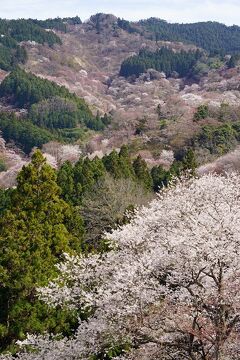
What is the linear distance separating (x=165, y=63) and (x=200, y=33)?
204ft

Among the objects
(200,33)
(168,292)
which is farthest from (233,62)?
(168,292)

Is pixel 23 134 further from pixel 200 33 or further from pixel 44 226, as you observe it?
pixel 200 33

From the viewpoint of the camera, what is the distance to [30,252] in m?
17.4

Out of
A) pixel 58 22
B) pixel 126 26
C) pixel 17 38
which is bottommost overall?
pixel 17 38

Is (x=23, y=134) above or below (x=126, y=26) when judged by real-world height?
below

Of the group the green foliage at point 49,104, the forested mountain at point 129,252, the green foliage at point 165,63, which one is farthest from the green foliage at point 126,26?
the forested mountain at point 129,252

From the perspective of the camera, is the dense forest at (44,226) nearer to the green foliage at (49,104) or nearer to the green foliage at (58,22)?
the green foliage at (49,104)

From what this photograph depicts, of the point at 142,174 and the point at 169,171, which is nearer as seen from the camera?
the point at 142,174

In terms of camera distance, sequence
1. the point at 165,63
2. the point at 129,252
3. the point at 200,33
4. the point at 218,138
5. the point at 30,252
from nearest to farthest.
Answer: the point at 129,252 → the point at 30,252 → the point at 218,138 → the point at 165,63 → the point at 200,33

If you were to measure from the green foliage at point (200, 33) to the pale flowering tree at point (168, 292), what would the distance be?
15031cm

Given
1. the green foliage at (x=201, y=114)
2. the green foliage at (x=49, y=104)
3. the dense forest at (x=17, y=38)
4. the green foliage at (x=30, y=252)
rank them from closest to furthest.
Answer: the green foliage at (x=30, y=252), the green foliage at (x=201, y=114), the green foliage at (x=49, y=104), the dense forest at (x=17, y=38)

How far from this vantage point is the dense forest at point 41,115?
7225 cm

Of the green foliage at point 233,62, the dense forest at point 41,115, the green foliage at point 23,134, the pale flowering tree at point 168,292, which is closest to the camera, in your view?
the pale flowering tree at point 168,292

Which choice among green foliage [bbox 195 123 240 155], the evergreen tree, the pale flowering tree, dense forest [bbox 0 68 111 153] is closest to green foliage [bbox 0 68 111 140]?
dense forest [bbox 0 68 111 153]
